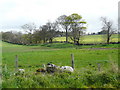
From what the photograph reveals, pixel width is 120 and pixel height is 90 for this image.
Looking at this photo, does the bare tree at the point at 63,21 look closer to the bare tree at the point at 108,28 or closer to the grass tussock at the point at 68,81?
the bare tree at the point at 108,28

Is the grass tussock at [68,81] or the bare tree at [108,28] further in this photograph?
the bare tree at [108,28]

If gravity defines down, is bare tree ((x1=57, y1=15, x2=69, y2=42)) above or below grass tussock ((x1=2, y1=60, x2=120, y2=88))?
above

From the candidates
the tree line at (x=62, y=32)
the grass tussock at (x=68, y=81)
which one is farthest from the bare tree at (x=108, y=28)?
the grass tussock at (x=68, y=81)

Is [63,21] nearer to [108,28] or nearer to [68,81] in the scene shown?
[108,28]

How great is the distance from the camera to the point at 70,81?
22.3ft

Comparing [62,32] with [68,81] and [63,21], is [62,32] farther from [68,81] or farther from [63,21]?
[68,81]

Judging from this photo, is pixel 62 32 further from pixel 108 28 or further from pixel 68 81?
pixel 68 81

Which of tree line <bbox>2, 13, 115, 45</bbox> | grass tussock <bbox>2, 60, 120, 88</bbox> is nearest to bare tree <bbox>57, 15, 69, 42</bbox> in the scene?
tree line <bbox>2, 13, 115, 45</bbox>

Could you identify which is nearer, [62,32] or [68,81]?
[68,81]

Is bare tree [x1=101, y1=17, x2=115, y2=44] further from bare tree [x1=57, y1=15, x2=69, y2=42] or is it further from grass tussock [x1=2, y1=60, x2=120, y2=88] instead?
grass tussock [x1=2, y1=60, x2=120, y2=88]

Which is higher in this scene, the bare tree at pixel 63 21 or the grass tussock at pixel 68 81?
the bare tree at pixel 63 21

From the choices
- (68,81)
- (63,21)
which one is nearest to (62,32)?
(63,21)

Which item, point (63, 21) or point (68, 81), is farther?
point (63, 21)

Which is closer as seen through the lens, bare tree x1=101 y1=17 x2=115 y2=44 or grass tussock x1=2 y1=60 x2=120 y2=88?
grass tussock x1=2 y1=60 x2=120 y2=88
